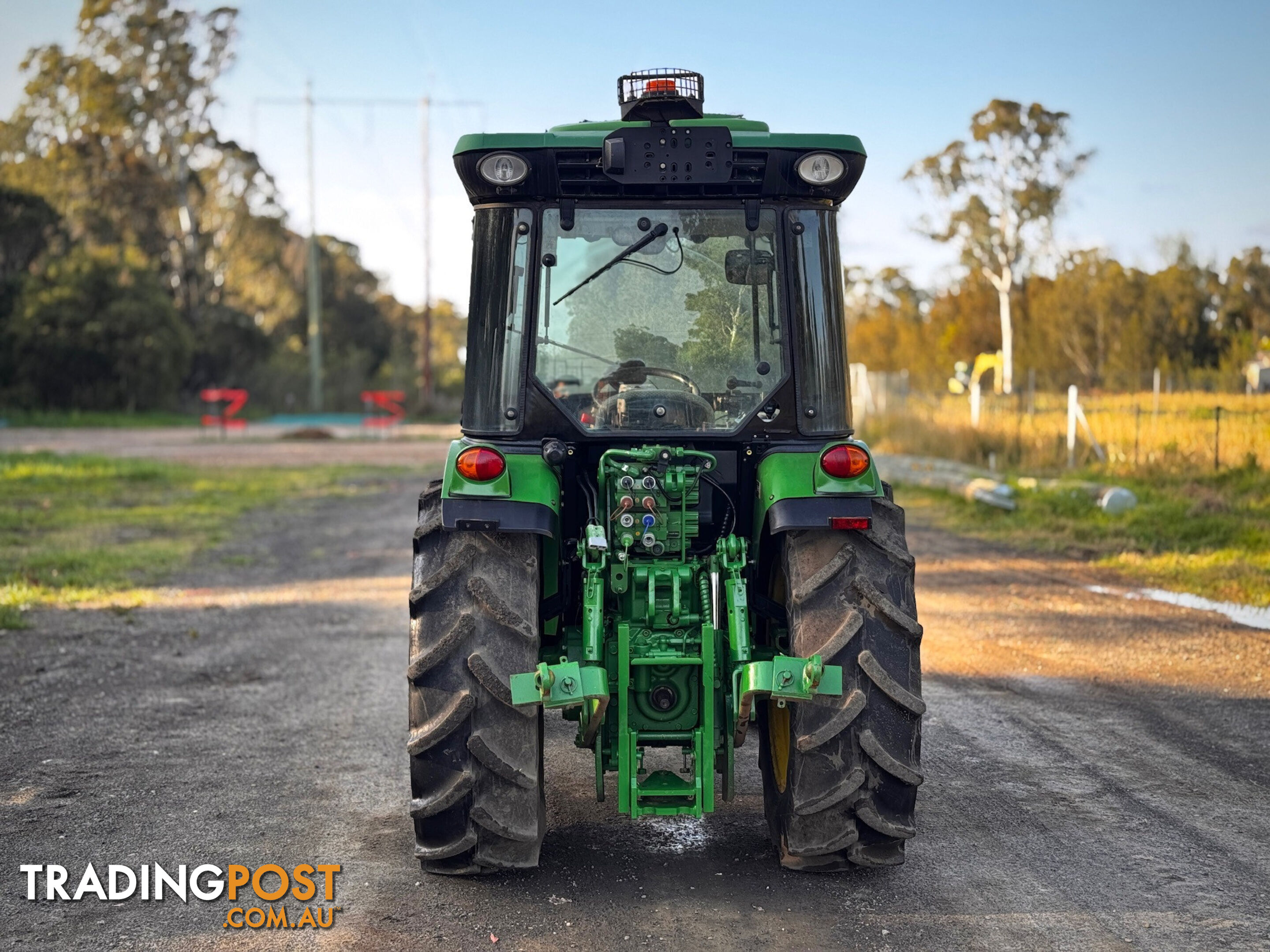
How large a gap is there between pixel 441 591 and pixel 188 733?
2.95m

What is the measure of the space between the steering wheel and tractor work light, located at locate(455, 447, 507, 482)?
1.95 ft

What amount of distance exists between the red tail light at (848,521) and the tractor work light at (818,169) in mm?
1259

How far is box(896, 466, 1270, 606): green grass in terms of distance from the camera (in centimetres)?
1089

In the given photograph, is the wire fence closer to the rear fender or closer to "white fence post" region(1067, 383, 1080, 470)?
"white fence post" region(1067, 383, 1080, 470)

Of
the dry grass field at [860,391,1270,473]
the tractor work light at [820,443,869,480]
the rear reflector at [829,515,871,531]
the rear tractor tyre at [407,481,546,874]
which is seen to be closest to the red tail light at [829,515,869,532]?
the rear reflector at [829,515,871,531]

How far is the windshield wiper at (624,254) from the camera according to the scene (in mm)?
4852

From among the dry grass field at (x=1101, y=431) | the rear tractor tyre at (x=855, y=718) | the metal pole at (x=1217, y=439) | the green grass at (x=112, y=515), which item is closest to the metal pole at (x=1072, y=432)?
the dry grass field at (x=1101, y=431)

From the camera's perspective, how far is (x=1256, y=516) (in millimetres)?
12773

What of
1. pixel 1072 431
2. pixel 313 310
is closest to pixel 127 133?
pixel 313 310

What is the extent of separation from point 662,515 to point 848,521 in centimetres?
67

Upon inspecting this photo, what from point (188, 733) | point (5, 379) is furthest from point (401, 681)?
point (5, 379)

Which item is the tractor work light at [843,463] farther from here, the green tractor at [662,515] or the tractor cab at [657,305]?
the tractor cab at [657,305]

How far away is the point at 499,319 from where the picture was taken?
4.86m

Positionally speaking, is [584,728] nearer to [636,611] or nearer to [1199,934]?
[636,611]
